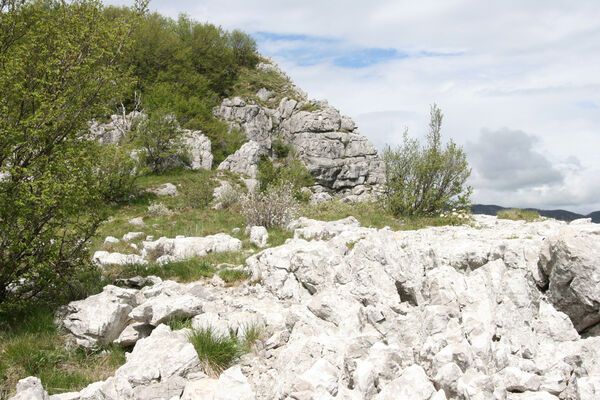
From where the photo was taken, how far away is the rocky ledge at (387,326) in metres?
4.61

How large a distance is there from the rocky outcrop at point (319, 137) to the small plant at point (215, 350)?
6147 cm

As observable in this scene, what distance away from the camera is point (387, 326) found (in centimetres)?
590

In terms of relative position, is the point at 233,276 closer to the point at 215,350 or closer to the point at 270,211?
the point at 215,350

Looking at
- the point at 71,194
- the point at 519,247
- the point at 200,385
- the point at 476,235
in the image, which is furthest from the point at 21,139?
the point at 476,235

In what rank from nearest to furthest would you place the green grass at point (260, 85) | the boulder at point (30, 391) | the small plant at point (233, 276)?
the boulder at point (30, 391)
the small plant at point (233, 276)
the green grass at point (260, 85)

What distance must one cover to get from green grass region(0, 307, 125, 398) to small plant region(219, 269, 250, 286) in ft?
10.5

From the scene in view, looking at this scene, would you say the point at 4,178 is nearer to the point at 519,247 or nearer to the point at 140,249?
the point at 140,249

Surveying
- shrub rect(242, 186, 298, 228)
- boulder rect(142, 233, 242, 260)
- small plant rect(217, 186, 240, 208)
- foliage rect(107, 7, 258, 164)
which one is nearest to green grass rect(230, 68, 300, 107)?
foliage rect(107, 7, 258, 164)

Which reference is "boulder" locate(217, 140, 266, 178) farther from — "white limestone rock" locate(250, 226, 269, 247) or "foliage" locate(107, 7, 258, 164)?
"white limestone rock" locate(250, 226, 269, 247)

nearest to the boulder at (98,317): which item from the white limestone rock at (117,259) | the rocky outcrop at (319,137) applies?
the white limestone rock at (117,259)

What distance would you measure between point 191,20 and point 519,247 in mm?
89825

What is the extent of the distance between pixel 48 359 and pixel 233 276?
4.26 metres

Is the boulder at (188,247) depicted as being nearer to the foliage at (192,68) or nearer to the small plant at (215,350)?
the small plant at (215,350)

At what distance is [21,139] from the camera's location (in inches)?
293
